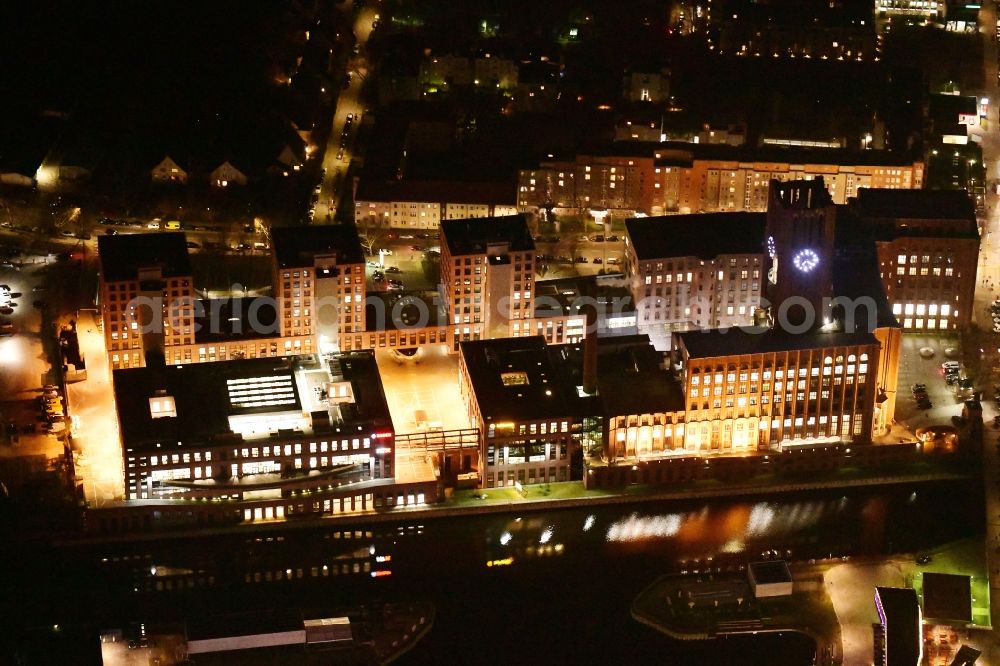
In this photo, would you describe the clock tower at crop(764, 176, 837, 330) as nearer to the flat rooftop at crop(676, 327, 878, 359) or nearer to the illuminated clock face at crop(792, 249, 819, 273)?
the illuminated clock face at crop(792, 249, 819, 273)

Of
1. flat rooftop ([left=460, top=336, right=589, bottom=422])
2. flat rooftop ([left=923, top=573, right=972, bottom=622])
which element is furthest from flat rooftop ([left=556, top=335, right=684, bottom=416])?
flat rooftop ([left=923, top=573, right=972, bottom=622])

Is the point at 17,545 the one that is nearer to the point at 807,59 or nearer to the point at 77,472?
the point at 77,472

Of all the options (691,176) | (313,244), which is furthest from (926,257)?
(313,244)

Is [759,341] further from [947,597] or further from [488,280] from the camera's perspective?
[947,597]

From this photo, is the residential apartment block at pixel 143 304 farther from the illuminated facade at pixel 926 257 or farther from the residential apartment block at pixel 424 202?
the illuminated facade at pixel 926 257

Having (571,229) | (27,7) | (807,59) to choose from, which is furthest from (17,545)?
(807,59)
